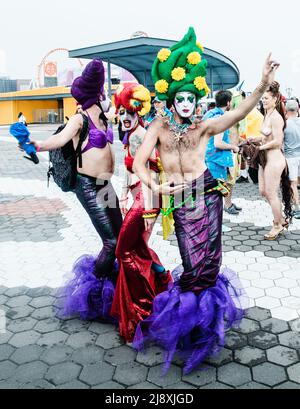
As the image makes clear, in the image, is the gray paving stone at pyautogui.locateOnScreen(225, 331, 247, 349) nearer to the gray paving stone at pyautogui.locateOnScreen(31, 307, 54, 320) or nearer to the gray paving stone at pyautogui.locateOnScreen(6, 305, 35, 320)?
the gray paving stone at pyautogui.locateOnScreen(31, 307, 54, 320)

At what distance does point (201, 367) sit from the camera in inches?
114

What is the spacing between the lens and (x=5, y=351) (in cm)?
316

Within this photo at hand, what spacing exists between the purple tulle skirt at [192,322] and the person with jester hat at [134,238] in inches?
12.7

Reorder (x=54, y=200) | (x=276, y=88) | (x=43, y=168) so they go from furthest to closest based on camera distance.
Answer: (x=43, y=168)
(x=54, y=200)
(x=276, y=88)

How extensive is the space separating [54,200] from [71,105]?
35.4 meters

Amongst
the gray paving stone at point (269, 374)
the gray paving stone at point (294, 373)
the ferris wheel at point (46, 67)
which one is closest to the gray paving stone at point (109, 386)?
the gray paving stone at point (269, 374)

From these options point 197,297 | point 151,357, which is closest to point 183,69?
point 197,297

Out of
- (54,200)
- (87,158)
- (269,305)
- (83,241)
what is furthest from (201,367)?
(54,200)

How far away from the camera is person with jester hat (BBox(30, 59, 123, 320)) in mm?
3438

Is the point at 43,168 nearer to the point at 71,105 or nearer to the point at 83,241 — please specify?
the point at 83,241

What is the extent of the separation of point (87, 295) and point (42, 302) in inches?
25.1

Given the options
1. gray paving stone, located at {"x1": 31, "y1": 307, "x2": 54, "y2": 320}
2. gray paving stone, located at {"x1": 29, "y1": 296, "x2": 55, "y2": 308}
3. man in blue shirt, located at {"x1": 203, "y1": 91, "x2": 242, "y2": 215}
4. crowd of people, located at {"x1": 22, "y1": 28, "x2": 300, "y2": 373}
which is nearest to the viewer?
crowd of people, located at {"x1": 22, "y1": 28, "x2": 300, "y2": 373}

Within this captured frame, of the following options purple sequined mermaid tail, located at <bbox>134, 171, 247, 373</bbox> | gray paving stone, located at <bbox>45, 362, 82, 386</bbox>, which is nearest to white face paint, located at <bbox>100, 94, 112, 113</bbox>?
purple sequined mermaid tail, located at <bbox>134, 171, 247, 373</bbox>

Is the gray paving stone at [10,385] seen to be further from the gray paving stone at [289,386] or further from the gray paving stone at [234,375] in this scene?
the gray paving stone at [289,386]
